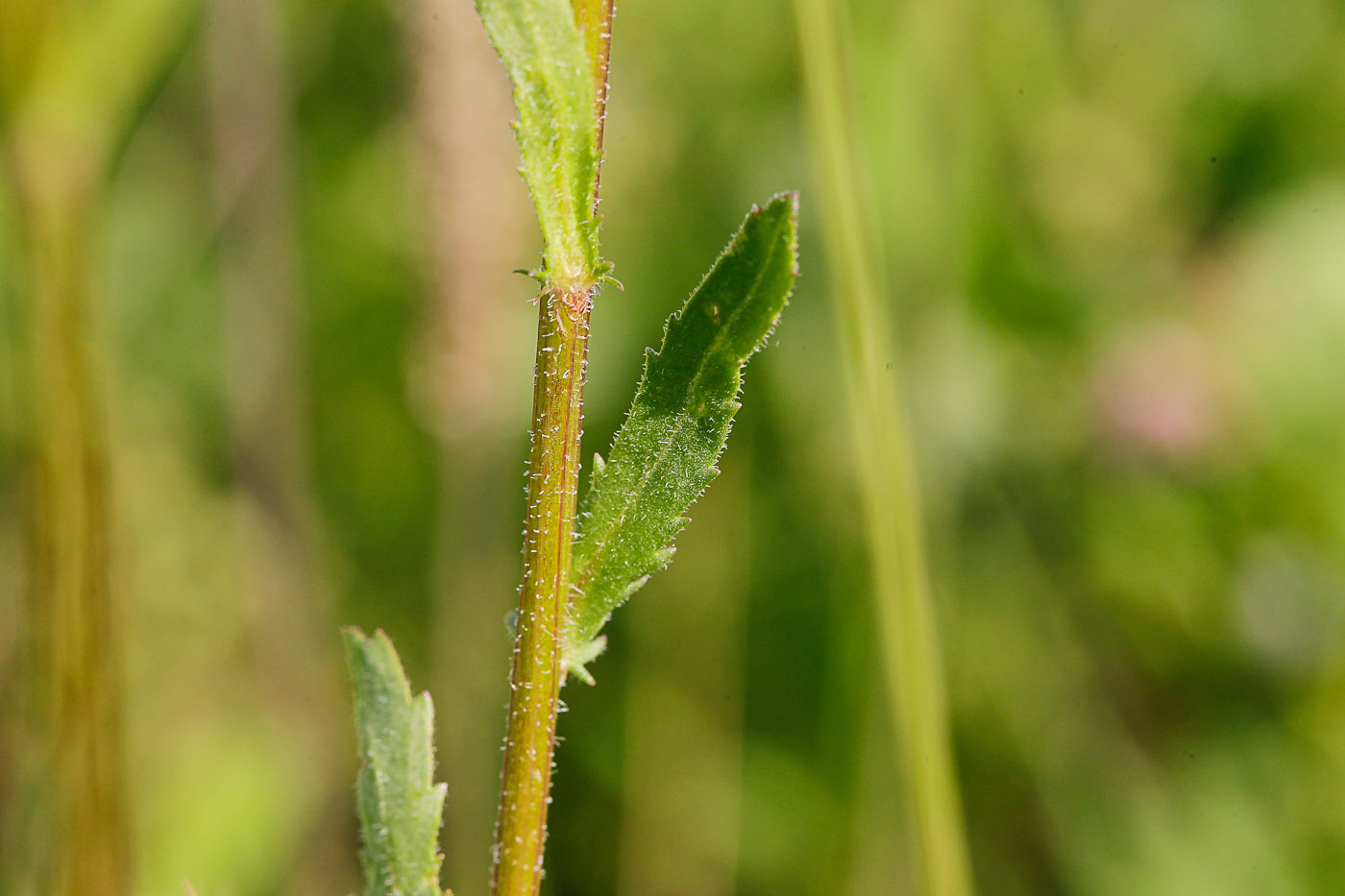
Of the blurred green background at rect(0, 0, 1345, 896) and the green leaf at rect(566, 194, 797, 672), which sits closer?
the green leaf at rect(566, 194, 797, 672)

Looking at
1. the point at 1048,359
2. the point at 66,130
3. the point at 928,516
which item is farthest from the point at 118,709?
the point at 1048,359

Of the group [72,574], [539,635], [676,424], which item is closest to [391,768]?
[539,635]

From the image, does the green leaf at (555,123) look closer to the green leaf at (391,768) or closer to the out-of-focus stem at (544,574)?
the out-of-focus stem at (544,574)

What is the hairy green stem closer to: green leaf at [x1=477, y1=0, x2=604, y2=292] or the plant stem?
green leaf at [x1=477, y1=0, x2=604, y2=292]

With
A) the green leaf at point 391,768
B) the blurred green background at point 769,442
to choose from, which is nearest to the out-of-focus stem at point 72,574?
the blurred green background at point 769,442

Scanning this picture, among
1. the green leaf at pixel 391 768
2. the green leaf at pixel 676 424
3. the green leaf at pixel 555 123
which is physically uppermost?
the green leaf at pixel 555 123

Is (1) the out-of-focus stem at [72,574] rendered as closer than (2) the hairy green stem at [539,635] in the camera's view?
No

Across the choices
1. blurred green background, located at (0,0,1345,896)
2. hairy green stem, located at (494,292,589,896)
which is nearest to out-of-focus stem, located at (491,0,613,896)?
hairy green stem, located at (494,292,589,896)

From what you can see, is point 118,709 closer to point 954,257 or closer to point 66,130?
point 66,130
